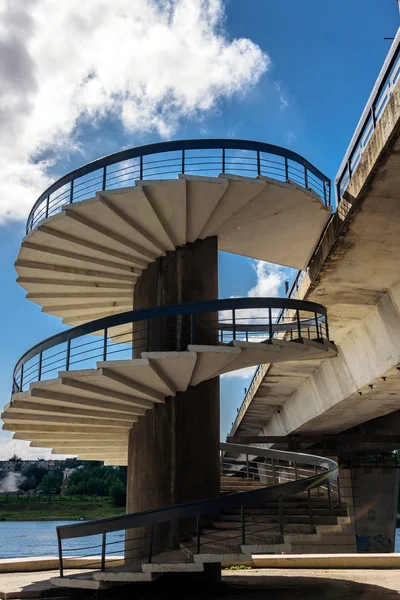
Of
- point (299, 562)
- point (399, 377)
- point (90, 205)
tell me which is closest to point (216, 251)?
point (90, 205)

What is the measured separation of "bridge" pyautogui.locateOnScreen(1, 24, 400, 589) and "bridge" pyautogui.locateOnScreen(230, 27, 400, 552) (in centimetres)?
6

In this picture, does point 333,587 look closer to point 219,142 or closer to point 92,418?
point 92,418

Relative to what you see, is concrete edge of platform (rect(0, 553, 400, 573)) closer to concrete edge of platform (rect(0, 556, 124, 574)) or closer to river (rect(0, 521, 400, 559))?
concrete edge of platform (rect(0, 556, 124, 574))

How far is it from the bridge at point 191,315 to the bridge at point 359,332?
6cm

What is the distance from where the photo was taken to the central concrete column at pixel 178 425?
12953 mm

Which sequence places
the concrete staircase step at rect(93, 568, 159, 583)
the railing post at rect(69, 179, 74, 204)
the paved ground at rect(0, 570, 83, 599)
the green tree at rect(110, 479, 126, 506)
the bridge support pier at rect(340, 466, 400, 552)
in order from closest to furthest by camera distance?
the concrete staircase step at rect(93, 568, 159, 583) → the paved ground at rect(0, 570, 83, 599) → the railing post at rect(69, 179, 74, 204) → the bridge support pier at rect(340, 466, 400, 552) → the green tree at rect(110, 479, 126, 506)

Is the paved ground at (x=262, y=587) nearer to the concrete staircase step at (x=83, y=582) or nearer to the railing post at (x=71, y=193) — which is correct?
the concrete staircase step at (x=83, y=582)

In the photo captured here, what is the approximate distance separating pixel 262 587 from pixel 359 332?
829 centimetres

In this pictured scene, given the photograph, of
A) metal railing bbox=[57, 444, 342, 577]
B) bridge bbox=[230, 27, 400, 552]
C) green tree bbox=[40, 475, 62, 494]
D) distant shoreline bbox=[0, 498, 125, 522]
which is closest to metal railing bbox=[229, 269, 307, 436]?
bridge bbox=[230, 27, 400, 552]

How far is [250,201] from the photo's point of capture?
43.8 ft

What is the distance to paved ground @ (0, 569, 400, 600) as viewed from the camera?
11.9m

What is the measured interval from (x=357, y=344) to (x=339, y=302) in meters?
2.63

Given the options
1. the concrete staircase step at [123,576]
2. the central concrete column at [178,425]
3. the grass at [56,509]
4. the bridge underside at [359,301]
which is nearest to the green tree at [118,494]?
the grass at [56,509]

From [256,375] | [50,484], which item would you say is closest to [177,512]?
[256,375]
